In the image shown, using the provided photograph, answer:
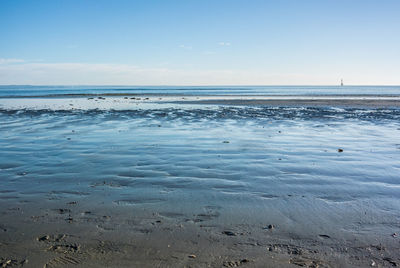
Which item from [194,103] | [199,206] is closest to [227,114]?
[194,103]

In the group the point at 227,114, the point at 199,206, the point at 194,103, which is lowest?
the point at 199,206

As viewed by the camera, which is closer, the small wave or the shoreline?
the small wave

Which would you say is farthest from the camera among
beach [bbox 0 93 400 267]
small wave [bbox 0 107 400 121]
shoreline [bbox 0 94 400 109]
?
shoreline [bbox 0 94 400 109]

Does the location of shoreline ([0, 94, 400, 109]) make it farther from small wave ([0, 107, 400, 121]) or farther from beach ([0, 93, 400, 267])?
beach ([0, 93, 400, 267])

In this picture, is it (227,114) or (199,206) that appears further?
(227,114)

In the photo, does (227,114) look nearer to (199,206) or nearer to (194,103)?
(194,103)

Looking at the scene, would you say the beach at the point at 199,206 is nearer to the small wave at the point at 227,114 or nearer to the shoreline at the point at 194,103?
the small wave at the point at 227,114

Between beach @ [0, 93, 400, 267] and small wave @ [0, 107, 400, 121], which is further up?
small wave @ [0, 107, 400, 121]

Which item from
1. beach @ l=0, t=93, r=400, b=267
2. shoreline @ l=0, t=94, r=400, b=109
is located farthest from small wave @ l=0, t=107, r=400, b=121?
beach @ l=0, t=93, r=400, b=267

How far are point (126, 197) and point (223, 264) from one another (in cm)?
301

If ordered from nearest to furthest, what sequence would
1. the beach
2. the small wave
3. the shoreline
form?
the beach → the small wave → the shoreline

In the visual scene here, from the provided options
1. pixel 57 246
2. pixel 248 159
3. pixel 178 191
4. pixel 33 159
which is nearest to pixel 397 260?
pixel 178 191

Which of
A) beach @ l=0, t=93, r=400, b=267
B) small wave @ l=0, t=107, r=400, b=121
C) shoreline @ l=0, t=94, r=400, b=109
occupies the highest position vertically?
shoreline @ l=0, t=94, r=400, b=109

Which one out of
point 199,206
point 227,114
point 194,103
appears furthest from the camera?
point 194,103
